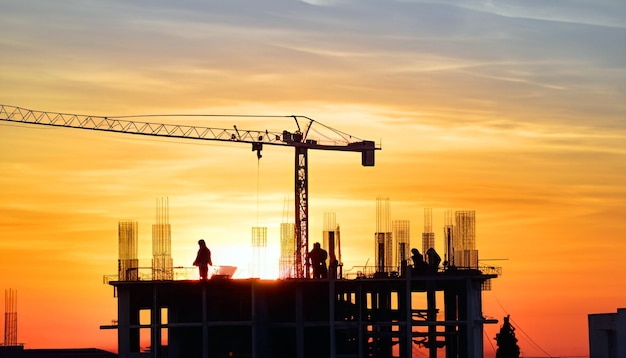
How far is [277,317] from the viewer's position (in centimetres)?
8975

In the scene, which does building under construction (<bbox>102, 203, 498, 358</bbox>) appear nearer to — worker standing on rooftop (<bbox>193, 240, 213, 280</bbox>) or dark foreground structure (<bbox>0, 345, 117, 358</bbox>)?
worker standing on rooftop (<bbox>193, 240, 213, 280</bbox>)

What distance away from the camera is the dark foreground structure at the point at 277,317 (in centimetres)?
8825

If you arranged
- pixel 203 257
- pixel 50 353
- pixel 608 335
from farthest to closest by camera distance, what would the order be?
pixel 50 353 < pixel 608 335 < pixel 203 257

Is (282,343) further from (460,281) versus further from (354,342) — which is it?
(460,281)

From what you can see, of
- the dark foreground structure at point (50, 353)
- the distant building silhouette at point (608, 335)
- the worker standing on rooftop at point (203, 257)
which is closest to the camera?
the worker standing on rooftop at point (203, 257)

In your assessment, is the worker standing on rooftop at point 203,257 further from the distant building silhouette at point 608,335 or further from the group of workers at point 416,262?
the distant building silhouette at point 608,335

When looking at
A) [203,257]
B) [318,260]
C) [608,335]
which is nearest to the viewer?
[203,257]

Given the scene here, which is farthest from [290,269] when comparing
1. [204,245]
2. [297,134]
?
[297,134]

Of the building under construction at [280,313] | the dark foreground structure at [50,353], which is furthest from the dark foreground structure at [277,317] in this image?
the dark foreground structure at [50,353]

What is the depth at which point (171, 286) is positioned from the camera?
8875 cm

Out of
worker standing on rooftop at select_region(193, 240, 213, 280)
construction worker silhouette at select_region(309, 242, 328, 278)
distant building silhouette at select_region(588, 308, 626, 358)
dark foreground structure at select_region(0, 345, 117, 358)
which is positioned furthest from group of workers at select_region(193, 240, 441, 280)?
dark foreground structure at select_region(0, 345, 117, 358)

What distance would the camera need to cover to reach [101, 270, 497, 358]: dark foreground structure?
290ft

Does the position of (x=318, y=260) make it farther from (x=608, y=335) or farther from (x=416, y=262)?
(x=608, y=335)

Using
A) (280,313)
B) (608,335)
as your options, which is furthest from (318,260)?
(608,335)
